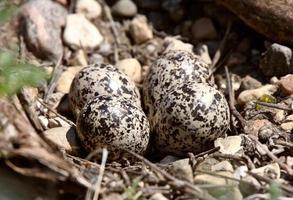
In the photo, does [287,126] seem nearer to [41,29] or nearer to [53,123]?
[53,123]

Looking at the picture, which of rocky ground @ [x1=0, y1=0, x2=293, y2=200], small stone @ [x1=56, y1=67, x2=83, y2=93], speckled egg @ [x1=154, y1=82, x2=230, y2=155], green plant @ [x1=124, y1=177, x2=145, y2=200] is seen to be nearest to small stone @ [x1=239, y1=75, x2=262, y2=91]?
rocky ground @ [x1=0, y1=0, x2=293, y2=200]

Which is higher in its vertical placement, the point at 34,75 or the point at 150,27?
the point at 34,75

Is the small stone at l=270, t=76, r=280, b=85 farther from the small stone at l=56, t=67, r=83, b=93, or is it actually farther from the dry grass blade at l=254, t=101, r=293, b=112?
the small stone at l=56, t=67, r=83, b=93

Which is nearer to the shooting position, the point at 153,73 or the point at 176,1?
the point at 153,73

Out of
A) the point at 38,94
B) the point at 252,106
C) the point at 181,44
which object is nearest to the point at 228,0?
the point at 181,44

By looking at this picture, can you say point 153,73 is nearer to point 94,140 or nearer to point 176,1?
point 94,140


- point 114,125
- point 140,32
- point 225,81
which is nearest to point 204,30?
point 140,32
